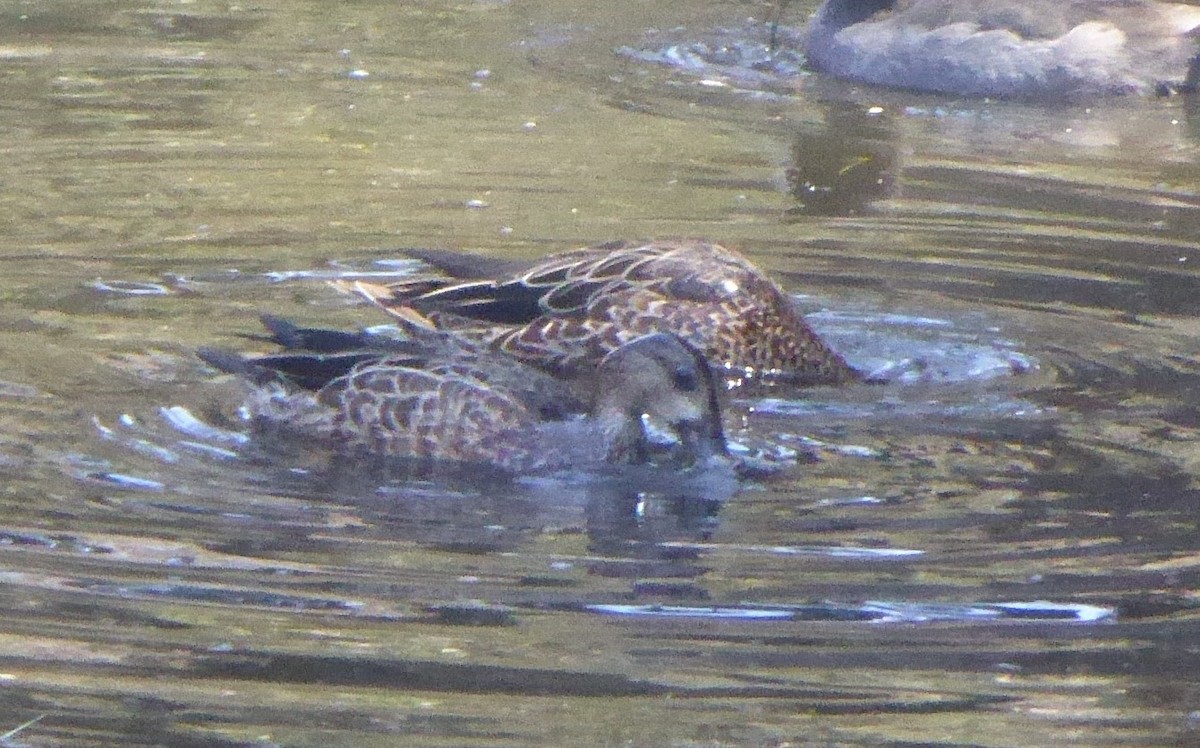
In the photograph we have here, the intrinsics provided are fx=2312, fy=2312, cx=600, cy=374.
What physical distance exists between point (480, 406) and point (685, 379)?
0.67 meters

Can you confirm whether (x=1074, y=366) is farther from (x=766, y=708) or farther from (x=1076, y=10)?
(x=1076, y=10)

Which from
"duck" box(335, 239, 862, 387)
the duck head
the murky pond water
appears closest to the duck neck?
the duck head

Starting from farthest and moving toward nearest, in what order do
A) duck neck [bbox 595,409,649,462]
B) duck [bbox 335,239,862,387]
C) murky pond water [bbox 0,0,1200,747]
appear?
duck [bbox 335,239,862,387] → duck neck [bbox 595,409,649,462] → murky pond water [bbox 0,0,1200,747]

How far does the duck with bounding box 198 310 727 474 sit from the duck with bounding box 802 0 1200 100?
6.99 meters

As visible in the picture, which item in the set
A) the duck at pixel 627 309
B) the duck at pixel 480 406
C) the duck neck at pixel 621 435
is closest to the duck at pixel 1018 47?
the duck at pixel 627 309

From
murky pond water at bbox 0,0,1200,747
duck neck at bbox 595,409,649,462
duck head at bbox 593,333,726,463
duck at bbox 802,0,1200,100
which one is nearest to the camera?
murky pond water at bbox 0,0,1200,747

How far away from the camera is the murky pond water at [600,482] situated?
541 cm

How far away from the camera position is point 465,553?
634cm

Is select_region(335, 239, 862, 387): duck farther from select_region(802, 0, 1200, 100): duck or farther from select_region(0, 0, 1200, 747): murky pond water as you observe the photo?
select_region(802, 0, 1200, 100): duck

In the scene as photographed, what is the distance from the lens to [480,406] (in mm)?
7488

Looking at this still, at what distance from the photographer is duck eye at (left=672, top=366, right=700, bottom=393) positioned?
7.43 metres

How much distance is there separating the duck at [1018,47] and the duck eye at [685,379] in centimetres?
708

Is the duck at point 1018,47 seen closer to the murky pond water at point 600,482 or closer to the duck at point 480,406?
the murky pond water at point 600,482

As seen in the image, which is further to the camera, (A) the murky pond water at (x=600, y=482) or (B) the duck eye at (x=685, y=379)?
(B) the duck eye at (x=685, y=379)
